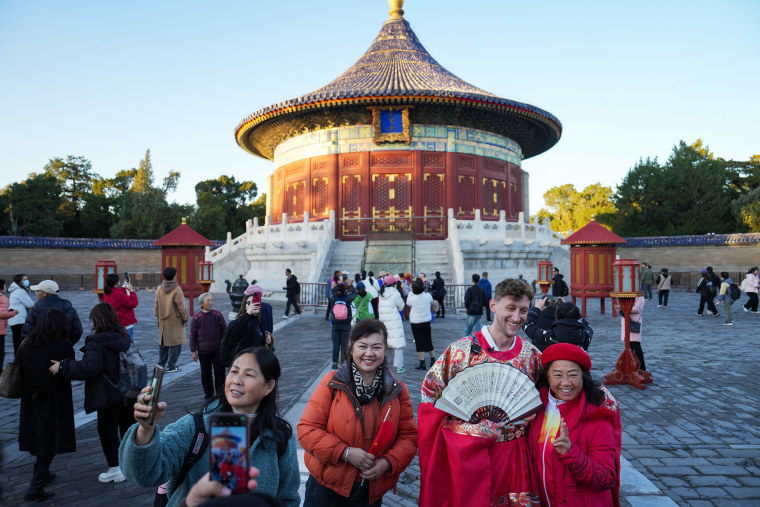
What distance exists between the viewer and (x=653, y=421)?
579 centimetres

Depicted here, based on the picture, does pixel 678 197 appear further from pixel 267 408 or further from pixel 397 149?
pixel 267 408

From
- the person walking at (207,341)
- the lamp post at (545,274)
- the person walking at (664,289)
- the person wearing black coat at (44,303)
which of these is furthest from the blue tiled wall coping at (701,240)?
the person wearing black coat at (44,303)

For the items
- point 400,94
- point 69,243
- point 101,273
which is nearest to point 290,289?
point 101,273

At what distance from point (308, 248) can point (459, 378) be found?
1953 cm

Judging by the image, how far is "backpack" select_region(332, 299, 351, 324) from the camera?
7867 mm

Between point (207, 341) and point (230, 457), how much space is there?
4989 millimetres

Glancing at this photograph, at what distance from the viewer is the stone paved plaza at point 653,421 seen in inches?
162

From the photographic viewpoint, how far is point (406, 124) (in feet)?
83.1

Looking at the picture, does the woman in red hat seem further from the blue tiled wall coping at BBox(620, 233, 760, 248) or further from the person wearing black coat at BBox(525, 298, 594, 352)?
the blue tiled wall coping at BBox(620, 233, 760, 248)

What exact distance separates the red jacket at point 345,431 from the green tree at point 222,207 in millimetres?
42133

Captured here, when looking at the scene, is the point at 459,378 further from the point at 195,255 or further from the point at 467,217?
the point at 467,217

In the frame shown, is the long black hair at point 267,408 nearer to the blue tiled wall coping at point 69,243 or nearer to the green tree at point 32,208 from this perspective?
the blue tiled wall coping at point 69,243

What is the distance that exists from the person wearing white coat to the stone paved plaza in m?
0.32

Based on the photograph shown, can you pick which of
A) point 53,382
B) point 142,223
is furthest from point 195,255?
point 142,223
